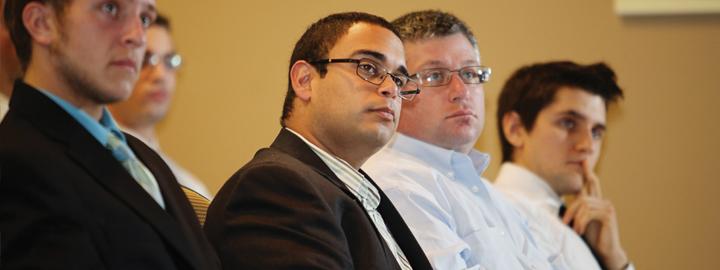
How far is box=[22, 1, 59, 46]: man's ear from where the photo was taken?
1.23 metres

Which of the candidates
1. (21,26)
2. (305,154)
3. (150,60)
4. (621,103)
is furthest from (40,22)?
(621,103)

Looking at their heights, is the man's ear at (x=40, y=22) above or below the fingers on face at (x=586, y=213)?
above

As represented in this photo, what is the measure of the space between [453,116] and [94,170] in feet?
4.11

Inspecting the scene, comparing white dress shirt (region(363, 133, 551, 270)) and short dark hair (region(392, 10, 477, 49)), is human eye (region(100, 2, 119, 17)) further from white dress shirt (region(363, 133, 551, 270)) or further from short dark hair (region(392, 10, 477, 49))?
short dark hair (region(392, 10, 477, 49))

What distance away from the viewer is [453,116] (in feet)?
7.56

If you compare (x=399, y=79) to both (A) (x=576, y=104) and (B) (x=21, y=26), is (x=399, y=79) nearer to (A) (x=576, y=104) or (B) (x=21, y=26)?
(B) (x=21, y=26)

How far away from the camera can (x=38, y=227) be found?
1104 millimetres

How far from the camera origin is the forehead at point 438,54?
232 cm

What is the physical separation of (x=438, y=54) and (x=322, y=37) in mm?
530

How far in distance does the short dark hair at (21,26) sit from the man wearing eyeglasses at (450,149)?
3.17 feet

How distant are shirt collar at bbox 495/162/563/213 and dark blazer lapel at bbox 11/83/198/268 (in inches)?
77.8

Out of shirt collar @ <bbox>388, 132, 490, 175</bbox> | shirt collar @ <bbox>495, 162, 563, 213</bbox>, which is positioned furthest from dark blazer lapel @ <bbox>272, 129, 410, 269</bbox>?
shirt collar @ <bbox>495, 162, 563, 213</bbox>

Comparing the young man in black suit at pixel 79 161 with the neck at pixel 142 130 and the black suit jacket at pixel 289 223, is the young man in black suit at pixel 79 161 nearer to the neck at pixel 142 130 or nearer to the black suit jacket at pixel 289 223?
the black suit jacket at pixel 289 223

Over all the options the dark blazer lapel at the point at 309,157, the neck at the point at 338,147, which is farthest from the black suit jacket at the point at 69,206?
the neck at the point at 338,147
